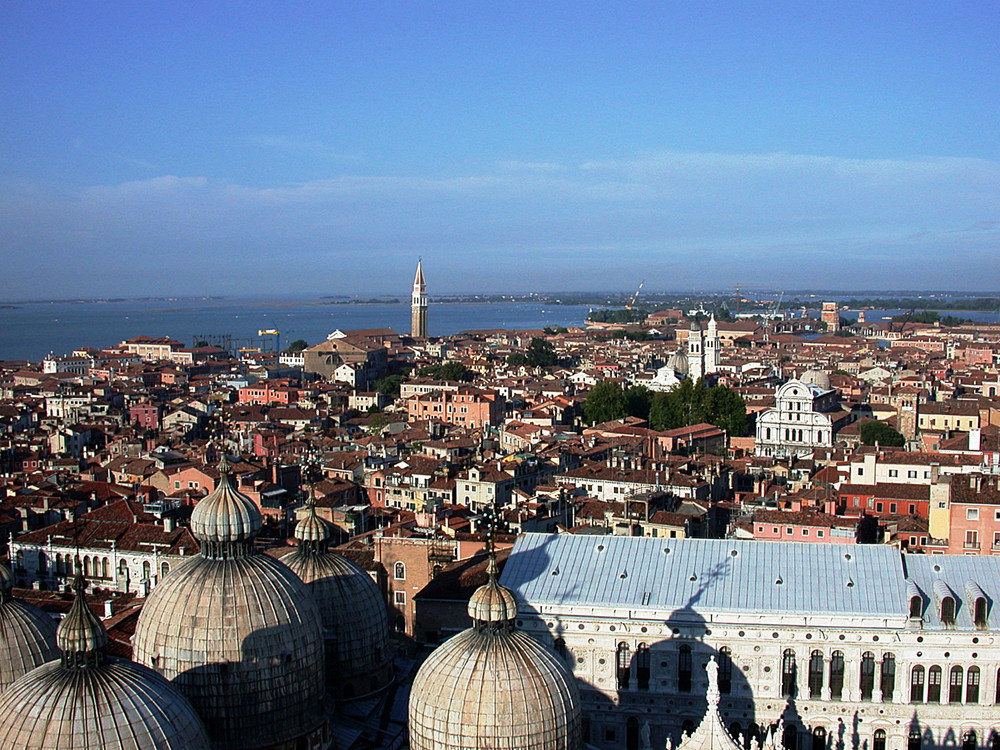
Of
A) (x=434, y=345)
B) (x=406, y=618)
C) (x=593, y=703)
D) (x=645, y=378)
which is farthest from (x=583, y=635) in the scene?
(x=434, y=345)

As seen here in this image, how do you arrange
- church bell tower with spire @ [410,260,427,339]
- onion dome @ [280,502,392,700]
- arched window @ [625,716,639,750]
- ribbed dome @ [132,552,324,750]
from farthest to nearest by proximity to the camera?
1. church bell tower with spire @ [410,260,427,339]
2. arched window @ [625,716,639,750]
3. onion dome @ [280,502,392,700]
4. ribbed dome @ [132,552,324,750]

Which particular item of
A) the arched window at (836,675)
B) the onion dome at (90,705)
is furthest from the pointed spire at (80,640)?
the arched window at (836,675)

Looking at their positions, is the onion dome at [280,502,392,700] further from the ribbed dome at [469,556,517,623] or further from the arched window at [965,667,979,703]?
the arched window at [965,667,979,703]

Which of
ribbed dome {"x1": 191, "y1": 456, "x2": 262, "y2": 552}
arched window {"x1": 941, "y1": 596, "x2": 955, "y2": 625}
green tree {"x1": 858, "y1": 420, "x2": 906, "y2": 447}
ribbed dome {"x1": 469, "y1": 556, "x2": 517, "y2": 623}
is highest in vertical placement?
ribbed dome {"x1": 191, "y1": 456, "x2": 262, "y2": 552}

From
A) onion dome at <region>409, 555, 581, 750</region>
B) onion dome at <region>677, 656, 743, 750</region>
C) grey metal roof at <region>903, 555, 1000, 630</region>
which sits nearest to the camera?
onion dome at <region>409, 555, 581, 750</region>

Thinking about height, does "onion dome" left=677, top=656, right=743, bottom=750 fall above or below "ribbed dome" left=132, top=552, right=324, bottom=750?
below

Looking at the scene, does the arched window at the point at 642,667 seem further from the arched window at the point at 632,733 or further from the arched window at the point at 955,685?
the arched window at the point at 955,685

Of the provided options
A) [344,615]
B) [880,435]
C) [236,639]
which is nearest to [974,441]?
[880,435]

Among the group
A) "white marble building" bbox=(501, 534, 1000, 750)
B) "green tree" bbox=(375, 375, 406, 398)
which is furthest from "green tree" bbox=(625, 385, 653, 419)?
"white marble building" bbox=(501, 534, 1000, 750)

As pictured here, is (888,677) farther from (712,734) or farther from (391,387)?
(391,387)
